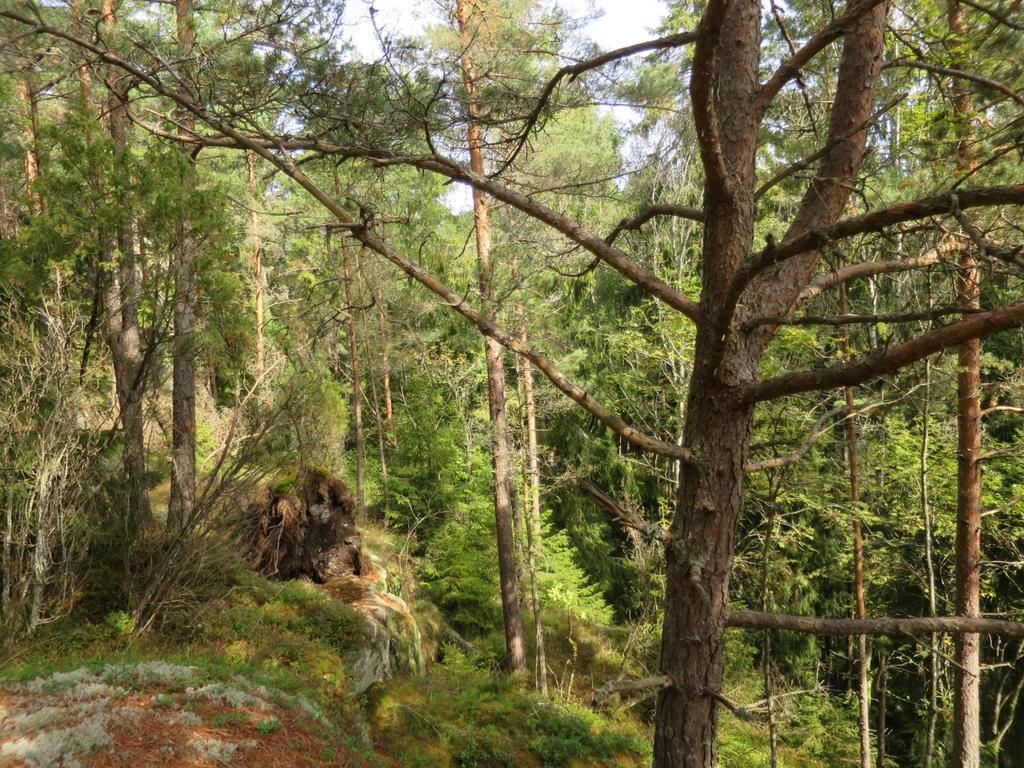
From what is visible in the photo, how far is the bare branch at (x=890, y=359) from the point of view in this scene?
1.70 metres

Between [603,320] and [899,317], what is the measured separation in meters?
16.3

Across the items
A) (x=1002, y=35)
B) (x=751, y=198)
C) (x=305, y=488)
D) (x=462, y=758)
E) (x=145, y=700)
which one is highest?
(x=1002, y=35)

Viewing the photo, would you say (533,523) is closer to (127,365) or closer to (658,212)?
(127,365)

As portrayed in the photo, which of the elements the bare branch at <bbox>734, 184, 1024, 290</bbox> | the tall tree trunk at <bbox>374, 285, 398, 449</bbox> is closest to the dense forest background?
the bare branch at <bbox>734, 184, 1024, 290</bbox>

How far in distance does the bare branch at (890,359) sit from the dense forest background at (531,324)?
12 millimetres

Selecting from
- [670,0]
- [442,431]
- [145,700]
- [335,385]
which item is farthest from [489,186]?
[335,385]

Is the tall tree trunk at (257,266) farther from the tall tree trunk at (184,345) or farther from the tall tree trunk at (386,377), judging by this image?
the tall tree trunk at (184,345)

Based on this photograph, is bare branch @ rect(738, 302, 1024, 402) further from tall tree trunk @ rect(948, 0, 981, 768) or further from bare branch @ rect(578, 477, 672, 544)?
tall tree trunk @ rect(948, 0, 981, 768)

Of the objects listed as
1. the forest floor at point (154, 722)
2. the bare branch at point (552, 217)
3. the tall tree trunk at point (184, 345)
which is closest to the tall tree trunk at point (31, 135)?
the tall tree trunk at point (184, 345)

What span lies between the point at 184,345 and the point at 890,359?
6.91 metres

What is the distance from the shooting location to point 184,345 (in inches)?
272

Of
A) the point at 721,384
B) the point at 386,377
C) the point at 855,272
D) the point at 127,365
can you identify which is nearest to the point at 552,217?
the point at 721,384

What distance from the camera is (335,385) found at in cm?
1733

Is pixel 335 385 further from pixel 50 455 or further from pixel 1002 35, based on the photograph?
pixel 1002 35
